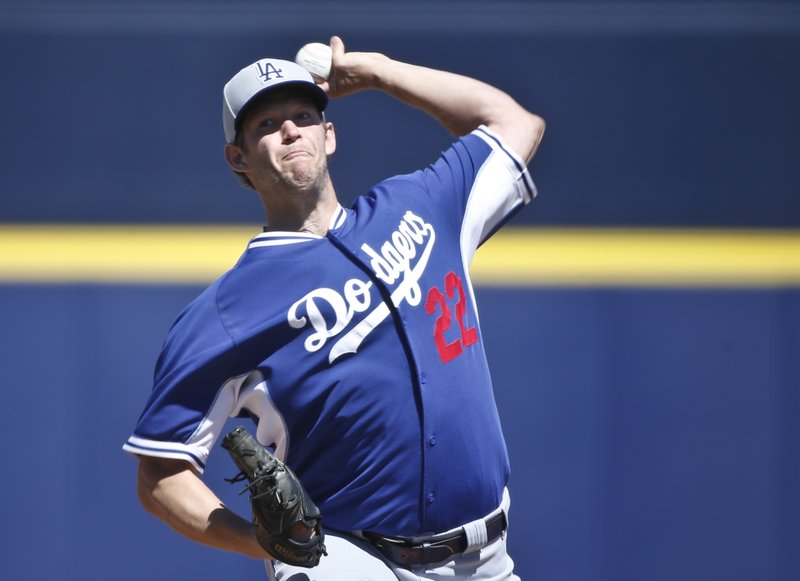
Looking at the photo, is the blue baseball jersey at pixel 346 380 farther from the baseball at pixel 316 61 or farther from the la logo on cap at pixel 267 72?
the baseball at pixel 316 61

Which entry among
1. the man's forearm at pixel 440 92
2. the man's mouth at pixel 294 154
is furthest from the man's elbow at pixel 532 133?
the man's mouth at pixel 294 154

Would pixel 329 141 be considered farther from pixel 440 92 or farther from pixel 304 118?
pixel 440 92

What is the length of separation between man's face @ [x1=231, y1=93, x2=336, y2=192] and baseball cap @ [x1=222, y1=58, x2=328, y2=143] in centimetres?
2

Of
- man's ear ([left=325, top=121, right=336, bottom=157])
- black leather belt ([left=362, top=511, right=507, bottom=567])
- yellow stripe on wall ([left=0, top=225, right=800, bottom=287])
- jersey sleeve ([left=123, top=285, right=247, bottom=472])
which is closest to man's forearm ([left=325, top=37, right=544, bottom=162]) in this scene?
man's ear ([left=325, top=121, right=336, bottom=157])

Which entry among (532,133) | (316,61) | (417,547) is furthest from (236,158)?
(417,547)

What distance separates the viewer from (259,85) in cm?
220

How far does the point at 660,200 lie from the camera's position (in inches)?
163

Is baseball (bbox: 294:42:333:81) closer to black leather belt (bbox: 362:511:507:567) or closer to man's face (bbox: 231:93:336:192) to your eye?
man's face (bbox: 231:93:336:192)

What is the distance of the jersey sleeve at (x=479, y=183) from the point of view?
2383 mm

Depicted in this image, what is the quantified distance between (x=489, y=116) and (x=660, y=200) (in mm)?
1772

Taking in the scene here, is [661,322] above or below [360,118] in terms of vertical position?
below

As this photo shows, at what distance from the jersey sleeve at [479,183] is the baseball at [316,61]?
12.8 inches

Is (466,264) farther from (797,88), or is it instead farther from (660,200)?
(797,88)

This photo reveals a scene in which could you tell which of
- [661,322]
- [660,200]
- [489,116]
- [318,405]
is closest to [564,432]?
[661,322]
